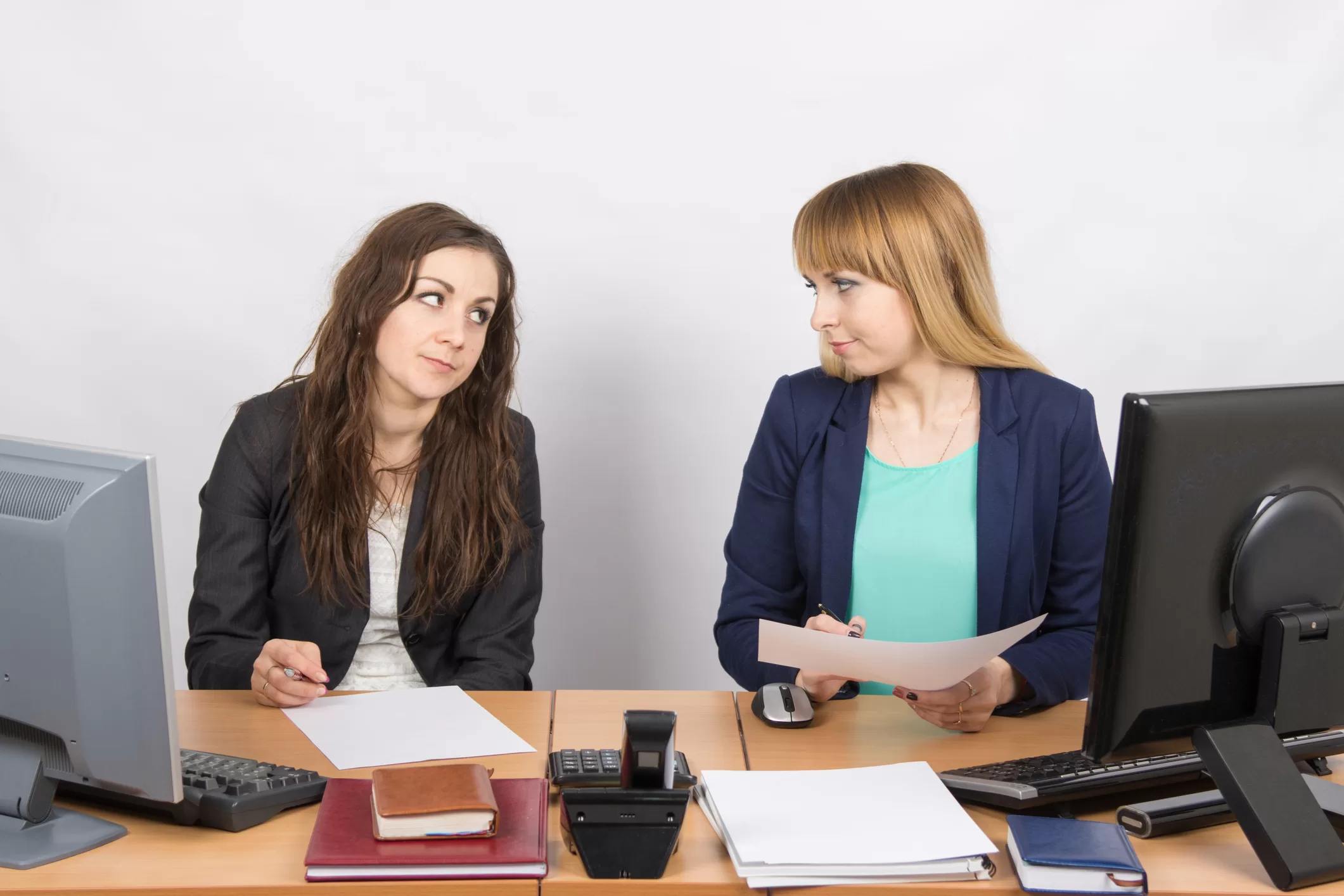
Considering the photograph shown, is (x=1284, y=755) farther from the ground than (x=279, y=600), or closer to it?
farther from the ground

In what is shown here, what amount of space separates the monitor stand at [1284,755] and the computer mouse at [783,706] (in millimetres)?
571

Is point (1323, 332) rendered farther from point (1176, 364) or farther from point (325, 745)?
point (325, 745)

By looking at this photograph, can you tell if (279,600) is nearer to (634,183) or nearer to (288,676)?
(288,676)

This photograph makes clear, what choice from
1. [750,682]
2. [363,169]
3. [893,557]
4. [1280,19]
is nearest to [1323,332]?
[1280,19]

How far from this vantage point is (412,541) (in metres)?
2.22

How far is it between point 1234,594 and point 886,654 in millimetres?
416

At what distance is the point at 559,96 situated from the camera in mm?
2971

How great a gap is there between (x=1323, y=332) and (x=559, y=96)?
2155 millimetres

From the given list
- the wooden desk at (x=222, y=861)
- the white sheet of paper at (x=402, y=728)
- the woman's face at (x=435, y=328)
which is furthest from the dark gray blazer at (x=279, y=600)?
the wooden desk at (x=222, y=861)

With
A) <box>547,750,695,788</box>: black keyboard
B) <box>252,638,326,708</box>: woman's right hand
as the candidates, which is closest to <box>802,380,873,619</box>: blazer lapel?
<box>547,750,695,788</box>: black keyboard

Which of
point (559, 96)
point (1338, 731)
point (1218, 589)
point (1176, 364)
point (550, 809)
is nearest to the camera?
point (1218, 589)

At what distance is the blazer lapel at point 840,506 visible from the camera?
84.2 inches

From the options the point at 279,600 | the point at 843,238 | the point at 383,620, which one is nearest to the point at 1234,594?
the point at 843,238

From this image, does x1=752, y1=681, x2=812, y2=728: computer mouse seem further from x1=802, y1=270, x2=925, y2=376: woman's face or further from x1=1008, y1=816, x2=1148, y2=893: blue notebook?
x1=802, y1=270, x2=925, y2=376: woman's face
